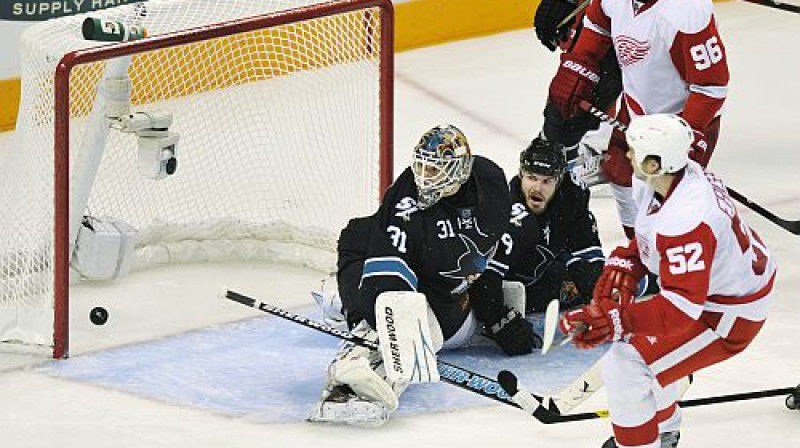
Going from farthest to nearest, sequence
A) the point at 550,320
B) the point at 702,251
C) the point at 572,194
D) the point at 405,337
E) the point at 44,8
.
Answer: the point at 44,8 < the point at 572,194 < the point at 405,337 < the point at 550,320 < the point at 702,251

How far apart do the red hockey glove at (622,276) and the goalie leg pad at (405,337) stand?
482 millimetres

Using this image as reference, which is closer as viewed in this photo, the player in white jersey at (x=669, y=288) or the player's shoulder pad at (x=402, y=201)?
the player in white jersey at (x=669, y=288)

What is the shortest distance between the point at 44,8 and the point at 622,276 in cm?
278

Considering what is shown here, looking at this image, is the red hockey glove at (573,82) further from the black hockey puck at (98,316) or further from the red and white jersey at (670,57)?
the black hockey puck at (98,316)

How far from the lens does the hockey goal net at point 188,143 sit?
580 centimetres

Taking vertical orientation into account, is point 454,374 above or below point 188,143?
above

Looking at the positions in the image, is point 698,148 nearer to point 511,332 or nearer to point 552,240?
point 552,240

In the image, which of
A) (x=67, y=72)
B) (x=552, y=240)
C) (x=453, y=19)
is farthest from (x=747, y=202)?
(x=453, y=19)

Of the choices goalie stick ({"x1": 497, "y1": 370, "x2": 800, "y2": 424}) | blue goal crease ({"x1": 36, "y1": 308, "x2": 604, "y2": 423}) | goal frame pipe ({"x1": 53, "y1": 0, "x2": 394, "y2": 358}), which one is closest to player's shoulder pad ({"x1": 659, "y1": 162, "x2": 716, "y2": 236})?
goalie stick ({"x1": 497, "y1": 370, "x2": 800, "y2": 424})

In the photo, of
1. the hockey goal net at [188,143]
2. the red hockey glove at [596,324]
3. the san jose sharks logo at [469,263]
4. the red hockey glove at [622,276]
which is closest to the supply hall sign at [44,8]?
the hockey goal net at [188,143]

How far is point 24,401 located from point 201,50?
69.2 inches

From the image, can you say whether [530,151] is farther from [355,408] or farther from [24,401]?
[24,401]

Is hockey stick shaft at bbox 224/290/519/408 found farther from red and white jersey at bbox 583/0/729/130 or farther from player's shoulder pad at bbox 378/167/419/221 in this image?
red and white jersey at bbox 583/0/729/130

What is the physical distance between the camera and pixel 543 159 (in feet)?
19.0
